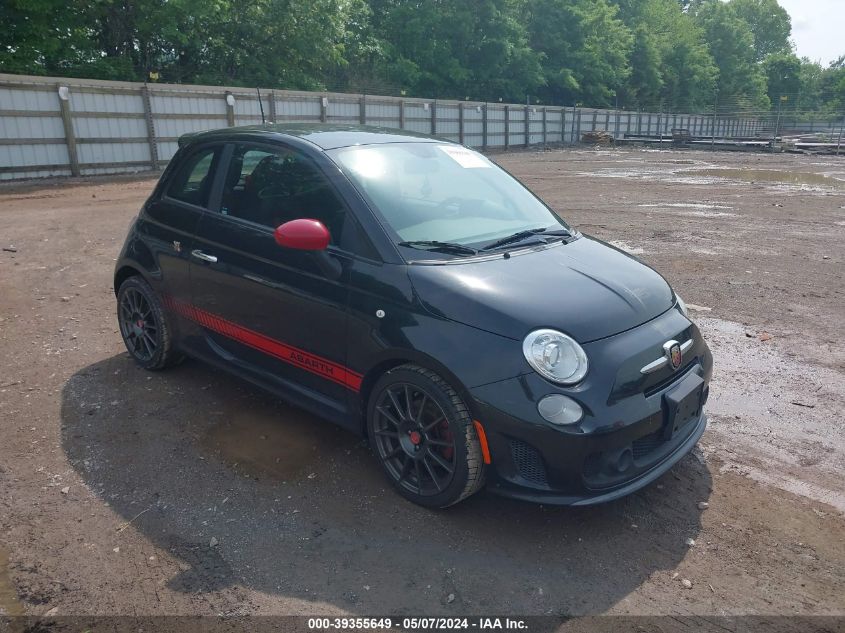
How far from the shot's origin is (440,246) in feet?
11.2

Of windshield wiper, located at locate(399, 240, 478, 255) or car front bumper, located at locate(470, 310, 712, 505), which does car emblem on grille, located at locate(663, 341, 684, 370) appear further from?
windshield wiper, located at locate(399, 240, 478, 255)

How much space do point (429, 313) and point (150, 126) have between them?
18992 millimetres

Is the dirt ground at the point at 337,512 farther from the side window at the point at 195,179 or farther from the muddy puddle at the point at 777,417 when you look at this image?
the side window at the point at 195,179

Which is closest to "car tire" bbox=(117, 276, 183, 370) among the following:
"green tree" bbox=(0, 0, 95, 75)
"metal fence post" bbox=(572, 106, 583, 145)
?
"green tree" bbox=(0, 0, 95, 75)

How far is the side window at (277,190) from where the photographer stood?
11.8ft

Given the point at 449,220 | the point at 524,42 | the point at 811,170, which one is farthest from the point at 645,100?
the point at 449,220

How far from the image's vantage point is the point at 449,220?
12.1 feet

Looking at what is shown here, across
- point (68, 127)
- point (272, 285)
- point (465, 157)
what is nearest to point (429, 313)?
point (272, 285)

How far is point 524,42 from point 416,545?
4914cm

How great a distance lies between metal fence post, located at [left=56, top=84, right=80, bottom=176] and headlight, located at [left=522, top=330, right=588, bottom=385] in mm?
18074

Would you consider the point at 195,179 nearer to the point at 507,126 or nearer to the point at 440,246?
the point at 440,246

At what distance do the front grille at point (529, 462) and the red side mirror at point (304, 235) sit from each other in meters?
1.42

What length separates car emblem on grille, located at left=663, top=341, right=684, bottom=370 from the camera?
314 cm

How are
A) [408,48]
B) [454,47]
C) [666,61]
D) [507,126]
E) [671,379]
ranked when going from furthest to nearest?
[666,61] < [454,47] < [408,48] < [507,126] < [671,379]
